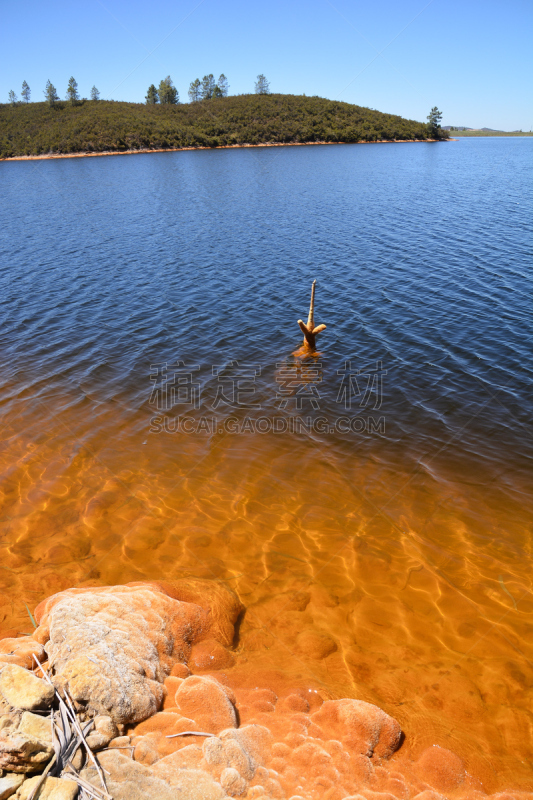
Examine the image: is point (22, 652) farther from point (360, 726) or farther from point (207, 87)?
point (207, 87)

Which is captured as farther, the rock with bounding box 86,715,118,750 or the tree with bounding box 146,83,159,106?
the tree with bounding box 146,83,159,106

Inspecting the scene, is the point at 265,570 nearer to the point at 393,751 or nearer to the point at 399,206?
the point at 393,751

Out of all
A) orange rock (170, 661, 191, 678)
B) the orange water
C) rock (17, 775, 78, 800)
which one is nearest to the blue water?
the orange water

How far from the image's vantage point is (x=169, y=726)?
452 cm

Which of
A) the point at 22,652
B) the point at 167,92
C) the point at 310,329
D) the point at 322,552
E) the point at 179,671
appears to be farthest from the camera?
the point at 167,92

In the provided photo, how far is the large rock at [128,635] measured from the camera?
4.41m

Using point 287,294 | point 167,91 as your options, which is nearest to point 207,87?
point 167,91

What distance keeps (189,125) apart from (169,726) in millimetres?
158400

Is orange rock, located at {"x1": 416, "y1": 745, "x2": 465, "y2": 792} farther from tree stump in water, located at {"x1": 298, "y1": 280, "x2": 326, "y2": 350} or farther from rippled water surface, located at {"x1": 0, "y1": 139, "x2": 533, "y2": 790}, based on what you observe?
tree stump in water, located at {"x1": 298, "y1": 280, "x2": 326, "y2": 350}

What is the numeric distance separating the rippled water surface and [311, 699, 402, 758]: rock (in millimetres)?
444

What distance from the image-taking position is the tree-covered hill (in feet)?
378

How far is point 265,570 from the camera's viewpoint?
8.22 m

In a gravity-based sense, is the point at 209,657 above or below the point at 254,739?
below

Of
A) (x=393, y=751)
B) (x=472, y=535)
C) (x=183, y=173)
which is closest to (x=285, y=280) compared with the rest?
(x=472, y=535)
